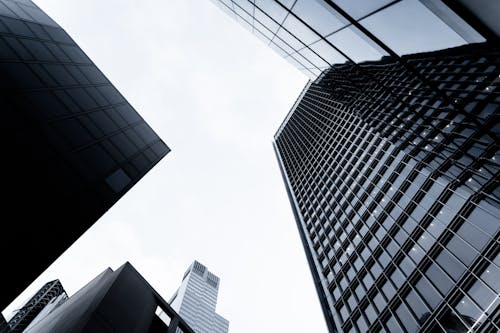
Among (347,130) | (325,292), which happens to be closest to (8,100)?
(325,292)

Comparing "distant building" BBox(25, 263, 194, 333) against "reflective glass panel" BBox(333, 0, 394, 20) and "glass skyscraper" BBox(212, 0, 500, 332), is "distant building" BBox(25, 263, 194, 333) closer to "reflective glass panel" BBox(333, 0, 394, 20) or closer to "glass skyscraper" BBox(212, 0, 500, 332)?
"reflective glass panel" BBox(333, 0, 394, 20)

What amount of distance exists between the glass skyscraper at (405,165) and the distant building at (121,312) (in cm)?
1483

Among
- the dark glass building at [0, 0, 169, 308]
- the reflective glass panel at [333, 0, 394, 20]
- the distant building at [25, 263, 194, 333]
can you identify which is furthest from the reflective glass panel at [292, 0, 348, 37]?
the distant building at [25, 263, 194, 333]

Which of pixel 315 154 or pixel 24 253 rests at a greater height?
pixel 315 154

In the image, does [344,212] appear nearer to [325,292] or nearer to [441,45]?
[325,292]

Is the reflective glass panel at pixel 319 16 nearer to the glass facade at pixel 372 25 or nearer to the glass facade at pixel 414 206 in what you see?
the glass facade at pixel 372 25

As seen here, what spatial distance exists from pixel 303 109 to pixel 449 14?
84059 mm

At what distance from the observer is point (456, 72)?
1359 inches

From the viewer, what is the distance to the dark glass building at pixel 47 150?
1053cm

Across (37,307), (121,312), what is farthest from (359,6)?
(37,307)

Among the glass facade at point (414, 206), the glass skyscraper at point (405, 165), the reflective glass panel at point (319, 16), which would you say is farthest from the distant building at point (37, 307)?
the reflective glass panel at point (319, 16)

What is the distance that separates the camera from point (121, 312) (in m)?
15.9

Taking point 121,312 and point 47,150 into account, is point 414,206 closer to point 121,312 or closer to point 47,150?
point 121,312

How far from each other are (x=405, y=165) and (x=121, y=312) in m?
29.2
